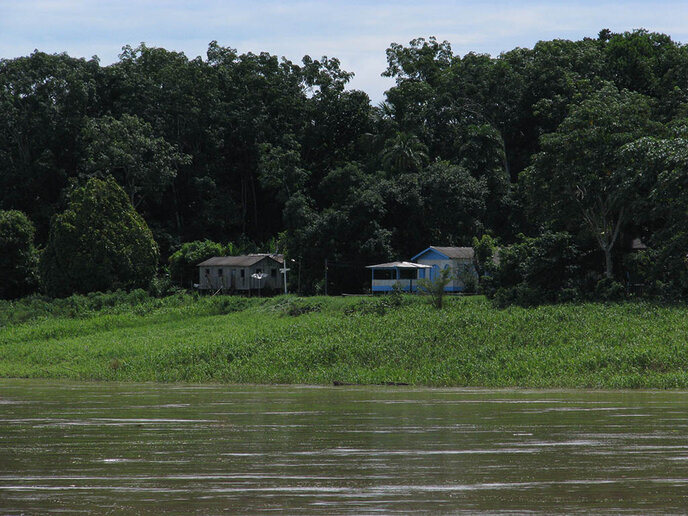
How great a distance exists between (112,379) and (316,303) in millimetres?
17783

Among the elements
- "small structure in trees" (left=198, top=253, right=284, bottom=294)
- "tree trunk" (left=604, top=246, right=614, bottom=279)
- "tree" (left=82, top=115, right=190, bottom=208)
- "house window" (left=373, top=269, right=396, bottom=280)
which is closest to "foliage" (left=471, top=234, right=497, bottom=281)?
"house window" (left=373, top=269, right=396, bottom=280)

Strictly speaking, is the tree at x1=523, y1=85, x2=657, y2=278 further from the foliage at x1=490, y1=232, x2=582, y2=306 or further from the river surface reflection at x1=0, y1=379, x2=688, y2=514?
the river surface reflection at x1=0, y1=379, x2=688, y2=514

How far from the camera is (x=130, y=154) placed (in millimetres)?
81438

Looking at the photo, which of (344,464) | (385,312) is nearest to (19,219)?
(385,312)

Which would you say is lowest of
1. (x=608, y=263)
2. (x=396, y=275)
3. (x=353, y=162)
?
Result: (x=396, y=275)

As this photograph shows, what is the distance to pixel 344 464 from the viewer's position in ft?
43.0

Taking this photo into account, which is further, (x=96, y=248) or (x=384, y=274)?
(x=384, y=274)

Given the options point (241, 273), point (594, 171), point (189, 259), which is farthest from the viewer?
point (189, 259)

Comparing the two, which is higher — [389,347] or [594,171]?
[594,171]

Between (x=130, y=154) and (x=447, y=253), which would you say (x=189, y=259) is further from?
(x=447, y=253)

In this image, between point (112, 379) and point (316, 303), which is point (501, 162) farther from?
point (112, 379)

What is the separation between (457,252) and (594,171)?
65.9 ft

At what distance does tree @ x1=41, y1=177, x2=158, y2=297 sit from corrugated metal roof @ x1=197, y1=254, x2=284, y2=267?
1076 centimetres

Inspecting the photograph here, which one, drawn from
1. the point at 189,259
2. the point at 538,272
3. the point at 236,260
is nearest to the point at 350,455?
the point at 538,272
